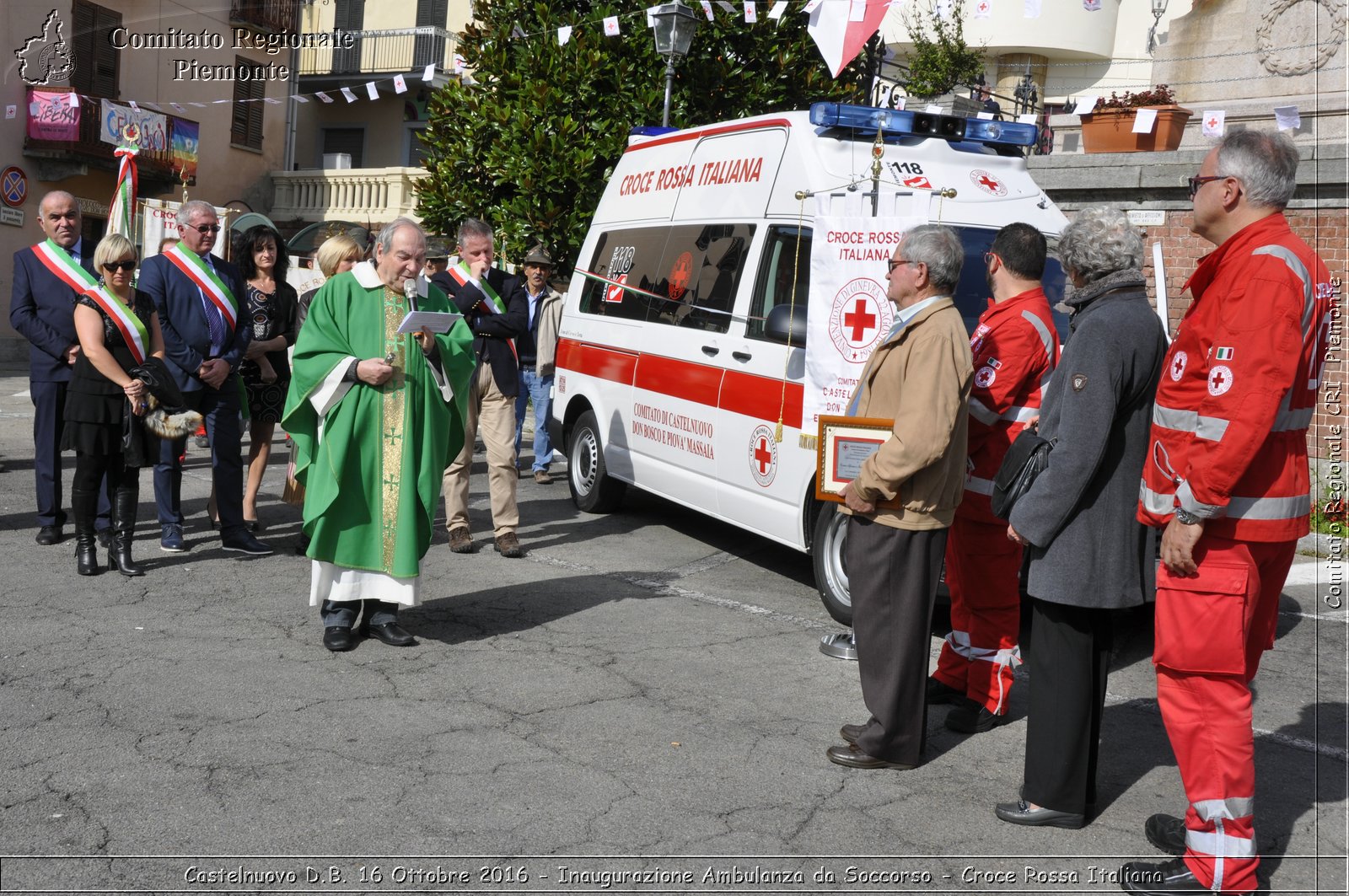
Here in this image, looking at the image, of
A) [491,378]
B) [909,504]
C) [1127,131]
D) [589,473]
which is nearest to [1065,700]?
[909,504]

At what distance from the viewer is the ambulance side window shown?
6.79 m

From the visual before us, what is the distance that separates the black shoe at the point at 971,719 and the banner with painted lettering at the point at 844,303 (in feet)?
5.19

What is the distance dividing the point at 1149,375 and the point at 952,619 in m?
1.66

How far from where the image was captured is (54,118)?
22.7 m

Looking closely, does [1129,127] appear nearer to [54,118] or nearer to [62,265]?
[62,265]

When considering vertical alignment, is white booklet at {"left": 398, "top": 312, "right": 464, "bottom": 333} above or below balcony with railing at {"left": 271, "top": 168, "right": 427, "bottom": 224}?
below

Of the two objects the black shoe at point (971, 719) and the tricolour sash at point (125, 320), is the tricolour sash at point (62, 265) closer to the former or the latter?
the tricolour sash at point (125, 320)

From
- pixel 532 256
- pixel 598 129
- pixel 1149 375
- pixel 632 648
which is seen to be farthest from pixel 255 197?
pixel 1149 375

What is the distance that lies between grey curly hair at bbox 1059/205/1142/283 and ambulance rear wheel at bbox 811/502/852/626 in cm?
260

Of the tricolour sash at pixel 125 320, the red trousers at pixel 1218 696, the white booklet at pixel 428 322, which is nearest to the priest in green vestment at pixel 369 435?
the white booklet at pixel 428 322

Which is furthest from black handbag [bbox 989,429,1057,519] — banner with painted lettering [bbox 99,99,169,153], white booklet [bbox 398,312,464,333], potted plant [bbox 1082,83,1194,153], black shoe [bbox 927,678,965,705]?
banner with painted lettering [bbox 99,99,169,153]

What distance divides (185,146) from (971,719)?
2486 centimetres

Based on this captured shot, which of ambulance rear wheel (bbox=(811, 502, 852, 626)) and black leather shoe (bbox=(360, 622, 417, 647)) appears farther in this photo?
ambulance rear wheel (bbox=(811, 502, 852, 626))

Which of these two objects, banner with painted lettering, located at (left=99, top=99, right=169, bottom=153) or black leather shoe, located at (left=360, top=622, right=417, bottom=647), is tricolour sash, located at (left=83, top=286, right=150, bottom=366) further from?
banner with painted lettering, located at (left=99, top=99, right=169, bottom=153)
